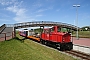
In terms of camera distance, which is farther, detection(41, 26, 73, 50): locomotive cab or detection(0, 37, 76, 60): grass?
detection(41, 26, 73, 50): locomotive cab

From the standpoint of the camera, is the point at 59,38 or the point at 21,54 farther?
the point at 59,38

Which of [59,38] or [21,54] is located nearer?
[21,54]

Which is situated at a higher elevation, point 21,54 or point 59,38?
point 59,38

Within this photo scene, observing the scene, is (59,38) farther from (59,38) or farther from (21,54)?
(21,54)

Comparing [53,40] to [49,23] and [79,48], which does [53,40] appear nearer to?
[79,48]

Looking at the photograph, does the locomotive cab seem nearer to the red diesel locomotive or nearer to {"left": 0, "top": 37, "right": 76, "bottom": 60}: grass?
the red diesel locomotive

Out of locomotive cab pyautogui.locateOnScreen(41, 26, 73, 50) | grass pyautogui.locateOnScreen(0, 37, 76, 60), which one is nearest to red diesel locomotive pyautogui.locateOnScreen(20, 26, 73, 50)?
locomotive cab pyautogui.locateOnScreen(41, 26, 73, 50)

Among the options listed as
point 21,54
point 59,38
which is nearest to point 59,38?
point 59,38

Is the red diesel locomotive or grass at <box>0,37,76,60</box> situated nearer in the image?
grass at <box>0,37,76,60</box>

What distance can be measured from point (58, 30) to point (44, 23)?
74.0 ft

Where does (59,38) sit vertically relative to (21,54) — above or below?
above

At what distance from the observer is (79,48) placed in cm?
1537

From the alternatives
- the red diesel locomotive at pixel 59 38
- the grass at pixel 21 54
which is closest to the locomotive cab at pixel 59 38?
the red diesel locomotive at pixel 59 38

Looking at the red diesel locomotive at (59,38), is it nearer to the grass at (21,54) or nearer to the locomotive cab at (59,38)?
the locomotive cab at (59,38)
